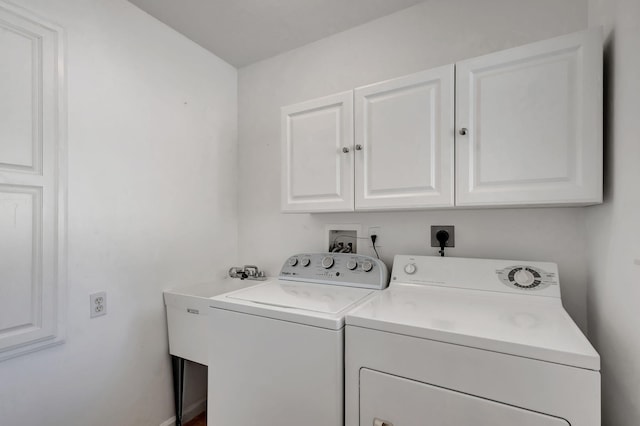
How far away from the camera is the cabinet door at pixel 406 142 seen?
134 cm

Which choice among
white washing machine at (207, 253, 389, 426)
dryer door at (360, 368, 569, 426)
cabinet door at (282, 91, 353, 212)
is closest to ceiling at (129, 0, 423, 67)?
cabinet door at (282, 91, 353, 212)

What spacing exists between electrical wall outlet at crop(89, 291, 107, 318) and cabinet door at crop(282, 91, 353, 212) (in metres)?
1.05

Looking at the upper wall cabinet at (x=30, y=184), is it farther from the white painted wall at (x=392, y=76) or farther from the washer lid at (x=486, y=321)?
the washer lid at (x=486, y=321)

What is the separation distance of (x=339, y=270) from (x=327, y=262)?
10cm

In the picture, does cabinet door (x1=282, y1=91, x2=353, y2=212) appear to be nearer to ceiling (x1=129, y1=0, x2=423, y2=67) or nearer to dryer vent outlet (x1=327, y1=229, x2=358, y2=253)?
dryer vent outlet (x1=327, y1=229, x2=358, y2=253)

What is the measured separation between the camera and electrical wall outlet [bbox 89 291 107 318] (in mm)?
1472

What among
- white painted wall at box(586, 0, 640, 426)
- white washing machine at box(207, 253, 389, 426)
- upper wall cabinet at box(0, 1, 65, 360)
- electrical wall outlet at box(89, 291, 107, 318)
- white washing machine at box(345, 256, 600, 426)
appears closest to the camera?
white washing machine at box(345, 256, 600, 426)

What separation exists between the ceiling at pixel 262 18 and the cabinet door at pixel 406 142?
62 centimetres

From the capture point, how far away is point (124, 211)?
1620mm

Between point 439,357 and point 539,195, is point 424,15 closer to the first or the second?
point 539,195

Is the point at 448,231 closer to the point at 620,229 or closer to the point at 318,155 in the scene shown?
the point at 620,229

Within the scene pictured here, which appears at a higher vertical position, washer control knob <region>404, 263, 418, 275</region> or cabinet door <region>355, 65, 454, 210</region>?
cabinet door <region>355, 65, 454, 210</region>

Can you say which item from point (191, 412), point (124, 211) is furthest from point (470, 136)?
point (191, 412)

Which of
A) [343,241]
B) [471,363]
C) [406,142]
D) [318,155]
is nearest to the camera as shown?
[471,363]
